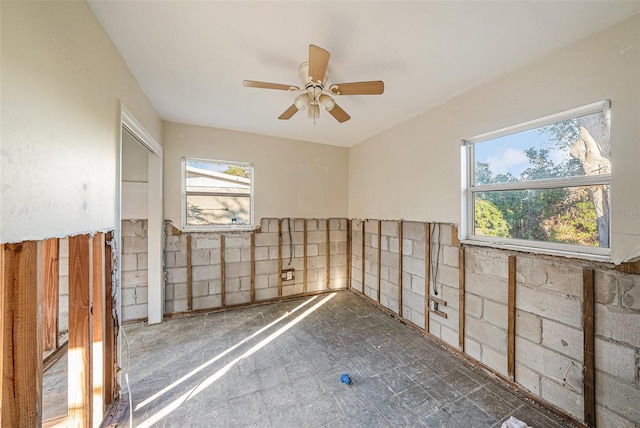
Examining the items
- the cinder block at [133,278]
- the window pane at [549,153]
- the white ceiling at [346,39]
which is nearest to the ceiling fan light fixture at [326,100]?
the white ceiling at [346,39]

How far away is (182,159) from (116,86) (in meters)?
1.60

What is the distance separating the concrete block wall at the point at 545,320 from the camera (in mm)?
1446

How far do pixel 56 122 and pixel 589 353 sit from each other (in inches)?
136

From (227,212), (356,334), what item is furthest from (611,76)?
(227,212)

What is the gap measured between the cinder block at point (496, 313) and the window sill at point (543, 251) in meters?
0.54

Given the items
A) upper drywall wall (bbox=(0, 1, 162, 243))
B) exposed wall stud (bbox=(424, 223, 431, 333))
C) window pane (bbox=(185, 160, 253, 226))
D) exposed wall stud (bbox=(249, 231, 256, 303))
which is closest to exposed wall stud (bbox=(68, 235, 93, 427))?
upper drywall wall (bbox=(0, 1, 162, 243))

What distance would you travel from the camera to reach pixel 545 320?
5.87 feet

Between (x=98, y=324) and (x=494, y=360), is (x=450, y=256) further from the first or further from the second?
(x=98, y=324)

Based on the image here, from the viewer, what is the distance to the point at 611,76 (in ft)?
4.86

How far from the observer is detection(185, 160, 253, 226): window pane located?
3406mm

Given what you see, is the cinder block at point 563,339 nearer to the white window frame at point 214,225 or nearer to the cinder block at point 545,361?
the cinder block at point 545,361

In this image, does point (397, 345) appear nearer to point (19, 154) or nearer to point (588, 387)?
point (588, 387)

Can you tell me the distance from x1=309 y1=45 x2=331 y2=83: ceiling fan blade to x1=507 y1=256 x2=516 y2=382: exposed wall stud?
2.20m

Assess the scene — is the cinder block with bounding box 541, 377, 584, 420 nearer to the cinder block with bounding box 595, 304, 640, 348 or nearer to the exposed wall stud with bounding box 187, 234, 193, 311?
the cinder block with bounding box 595, 304, 640, 348
